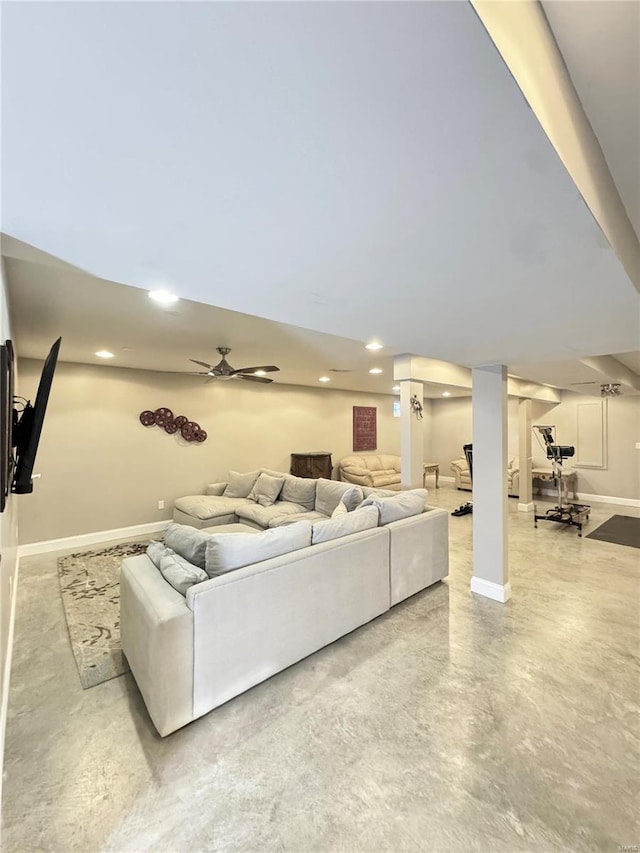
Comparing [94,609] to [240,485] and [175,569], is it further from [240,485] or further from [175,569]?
[240,485]

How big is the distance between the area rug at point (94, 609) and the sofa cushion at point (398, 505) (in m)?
2.15

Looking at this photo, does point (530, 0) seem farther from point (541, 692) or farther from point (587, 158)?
point (541, 692)

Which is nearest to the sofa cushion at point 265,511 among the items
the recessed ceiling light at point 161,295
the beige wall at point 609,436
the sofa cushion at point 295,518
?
the sofa cushion at point 295,518

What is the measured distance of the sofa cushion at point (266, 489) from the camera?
5422mm

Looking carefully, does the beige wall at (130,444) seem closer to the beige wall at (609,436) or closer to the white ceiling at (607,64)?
the beige wall at (609,436)

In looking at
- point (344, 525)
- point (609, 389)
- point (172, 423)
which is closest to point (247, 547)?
point (344, 525)

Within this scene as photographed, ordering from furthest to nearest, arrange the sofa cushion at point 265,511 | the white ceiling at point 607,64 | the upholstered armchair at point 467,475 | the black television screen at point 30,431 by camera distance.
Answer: the upholstered armchair at point 467,475
the sofa cushion at point 265,511
the black television screen at point 30,431
the white ceiling at point 607,64

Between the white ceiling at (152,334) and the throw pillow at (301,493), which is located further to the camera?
the throw pillow at (301,493)

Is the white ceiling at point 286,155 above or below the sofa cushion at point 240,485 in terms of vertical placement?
above

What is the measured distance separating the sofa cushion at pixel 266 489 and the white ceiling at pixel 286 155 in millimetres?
4064

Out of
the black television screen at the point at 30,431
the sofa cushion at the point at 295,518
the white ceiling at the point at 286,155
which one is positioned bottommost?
the sofa cushion at the point at 295,518

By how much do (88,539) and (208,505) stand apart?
1592 millimetres

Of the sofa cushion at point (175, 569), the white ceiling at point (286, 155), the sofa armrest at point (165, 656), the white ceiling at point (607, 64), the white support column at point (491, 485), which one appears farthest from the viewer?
the white support column at point (491, 485)

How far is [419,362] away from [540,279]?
288 centimetres
